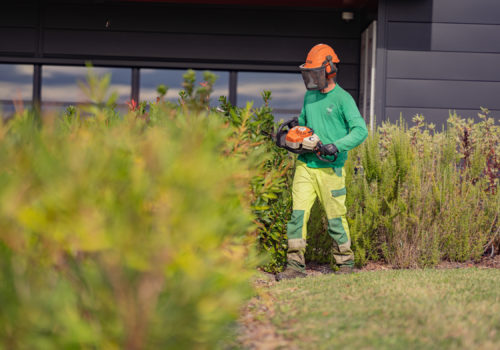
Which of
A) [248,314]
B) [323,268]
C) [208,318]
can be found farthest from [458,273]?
[208,318]

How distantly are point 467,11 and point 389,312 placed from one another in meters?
6.60

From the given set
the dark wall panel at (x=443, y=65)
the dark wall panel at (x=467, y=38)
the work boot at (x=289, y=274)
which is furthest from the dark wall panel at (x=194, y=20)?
the work boot at (x=289, y=274)

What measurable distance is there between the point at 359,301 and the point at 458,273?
1547 mm

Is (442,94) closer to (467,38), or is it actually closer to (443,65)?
(443,65)

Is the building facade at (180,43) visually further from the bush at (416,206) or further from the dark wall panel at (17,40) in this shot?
the bush at (416,206)

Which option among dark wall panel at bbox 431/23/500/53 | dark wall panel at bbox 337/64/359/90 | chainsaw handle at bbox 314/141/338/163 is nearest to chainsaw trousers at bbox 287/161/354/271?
chainsaw handle at bbox 314/141/338/163

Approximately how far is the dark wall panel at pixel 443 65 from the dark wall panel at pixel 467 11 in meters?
0.52

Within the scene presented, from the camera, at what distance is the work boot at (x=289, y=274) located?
430cm

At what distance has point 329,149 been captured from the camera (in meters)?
4.09

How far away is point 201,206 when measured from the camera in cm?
144

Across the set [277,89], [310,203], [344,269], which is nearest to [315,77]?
[310,203]

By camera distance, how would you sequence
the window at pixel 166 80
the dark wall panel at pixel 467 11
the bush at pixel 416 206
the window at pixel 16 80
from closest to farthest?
the bush at pixel 416 206
the dark wall panel at pixel 467 11
the window at pixel 166 80
the window at pixel 16 80

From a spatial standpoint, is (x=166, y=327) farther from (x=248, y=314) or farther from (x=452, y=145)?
(x=452, y=145)

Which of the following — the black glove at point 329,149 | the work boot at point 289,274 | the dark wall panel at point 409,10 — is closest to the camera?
the black glove at point 329,149
